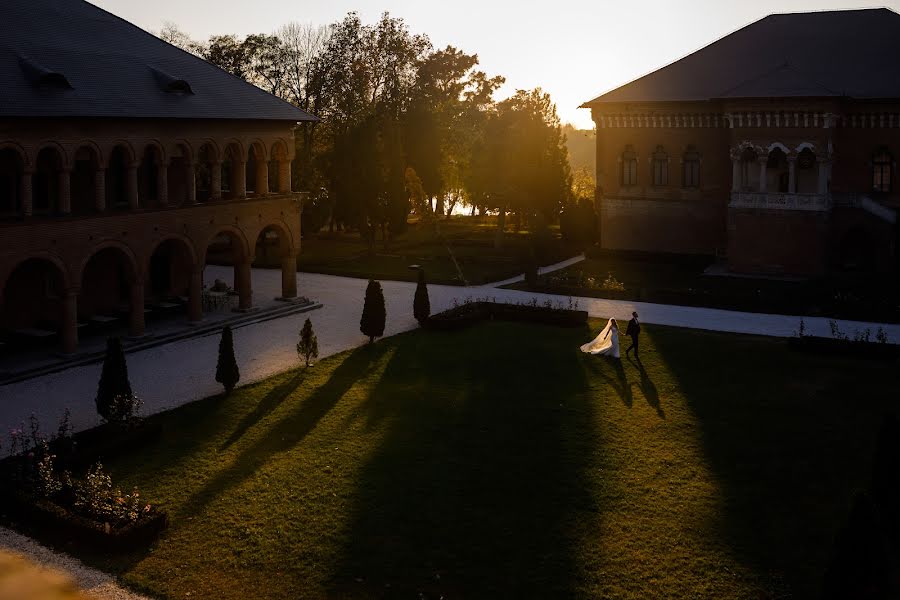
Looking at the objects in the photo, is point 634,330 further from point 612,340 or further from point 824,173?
point 824,173

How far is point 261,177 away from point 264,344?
840 centimetres

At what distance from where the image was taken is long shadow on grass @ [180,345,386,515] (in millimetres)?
19516

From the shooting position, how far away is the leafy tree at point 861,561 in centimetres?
1330

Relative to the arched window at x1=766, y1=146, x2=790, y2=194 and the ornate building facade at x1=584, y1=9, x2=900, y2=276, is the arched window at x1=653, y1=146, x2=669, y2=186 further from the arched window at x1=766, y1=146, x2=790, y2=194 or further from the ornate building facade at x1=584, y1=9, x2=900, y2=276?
the arched window at x1=766, y1=146, x2=790, y2=194

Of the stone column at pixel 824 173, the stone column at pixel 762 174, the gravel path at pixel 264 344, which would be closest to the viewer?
the gravel path at pixel 264 344

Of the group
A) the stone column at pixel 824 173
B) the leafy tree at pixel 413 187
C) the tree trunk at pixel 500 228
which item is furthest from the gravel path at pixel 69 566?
the tree trunk at pixel 500 228

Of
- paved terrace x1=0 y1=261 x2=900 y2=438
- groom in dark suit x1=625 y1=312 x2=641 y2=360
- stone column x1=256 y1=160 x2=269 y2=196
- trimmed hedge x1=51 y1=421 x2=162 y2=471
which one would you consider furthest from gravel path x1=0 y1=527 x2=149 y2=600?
stone column x1=256 y1=160 x2=269 y2=196

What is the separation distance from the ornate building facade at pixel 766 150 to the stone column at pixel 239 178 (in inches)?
908

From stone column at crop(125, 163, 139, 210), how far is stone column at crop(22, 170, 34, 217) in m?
3.73

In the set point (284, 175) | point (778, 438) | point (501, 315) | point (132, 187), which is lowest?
point (778, 438)

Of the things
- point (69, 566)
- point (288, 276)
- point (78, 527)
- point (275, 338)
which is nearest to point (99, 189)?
point (275, 338)

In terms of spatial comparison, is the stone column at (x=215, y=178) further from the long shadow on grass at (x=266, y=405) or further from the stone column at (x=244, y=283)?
the long shadow on grass at (x=266, y=405)

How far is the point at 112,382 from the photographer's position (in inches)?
910

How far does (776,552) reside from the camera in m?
16.6
